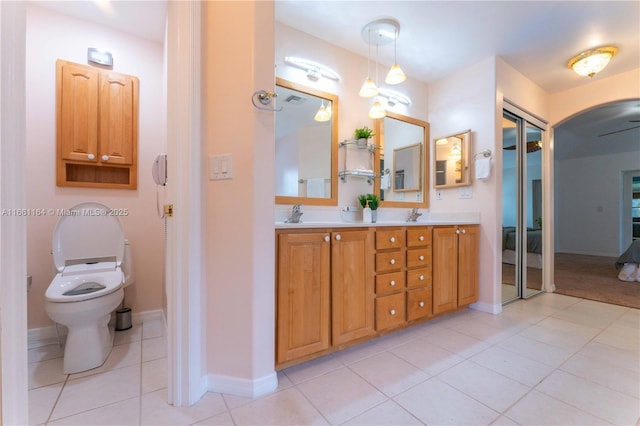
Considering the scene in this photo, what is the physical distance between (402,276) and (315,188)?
3.21 feet

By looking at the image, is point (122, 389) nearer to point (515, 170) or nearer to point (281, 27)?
point (281, 27)

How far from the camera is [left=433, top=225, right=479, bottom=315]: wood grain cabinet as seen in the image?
2.20 meters

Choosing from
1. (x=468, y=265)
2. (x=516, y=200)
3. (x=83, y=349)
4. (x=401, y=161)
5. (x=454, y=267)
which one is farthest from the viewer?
(x=516, y=200)

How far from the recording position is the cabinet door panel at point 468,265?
2.40 meters

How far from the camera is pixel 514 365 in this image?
1.63 meters

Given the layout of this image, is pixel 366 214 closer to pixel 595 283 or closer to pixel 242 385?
pixel 242 385

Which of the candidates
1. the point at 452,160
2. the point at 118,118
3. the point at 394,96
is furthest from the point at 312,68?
the point at 452,160

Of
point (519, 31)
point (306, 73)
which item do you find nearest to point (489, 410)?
point (306, 73)

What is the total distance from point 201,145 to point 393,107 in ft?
6.82

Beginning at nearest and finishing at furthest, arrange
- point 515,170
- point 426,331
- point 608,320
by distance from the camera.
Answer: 1. point 426,331
2. point 608,320
3. point 515,170

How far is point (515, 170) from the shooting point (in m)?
2.95

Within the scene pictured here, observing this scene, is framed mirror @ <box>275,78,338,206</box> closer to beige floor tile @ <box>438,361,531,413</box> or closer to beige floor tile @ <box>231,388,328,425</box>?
beige floor tile @ <box>231,388,328,425</box>

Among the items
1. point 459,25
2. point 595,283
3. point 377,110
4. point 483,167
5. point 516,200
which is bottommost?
point 595,283

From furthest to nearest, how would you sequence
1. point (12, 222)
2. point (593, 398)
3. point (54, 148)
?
point (54, 148), point (593, 398), point (12, 222)
